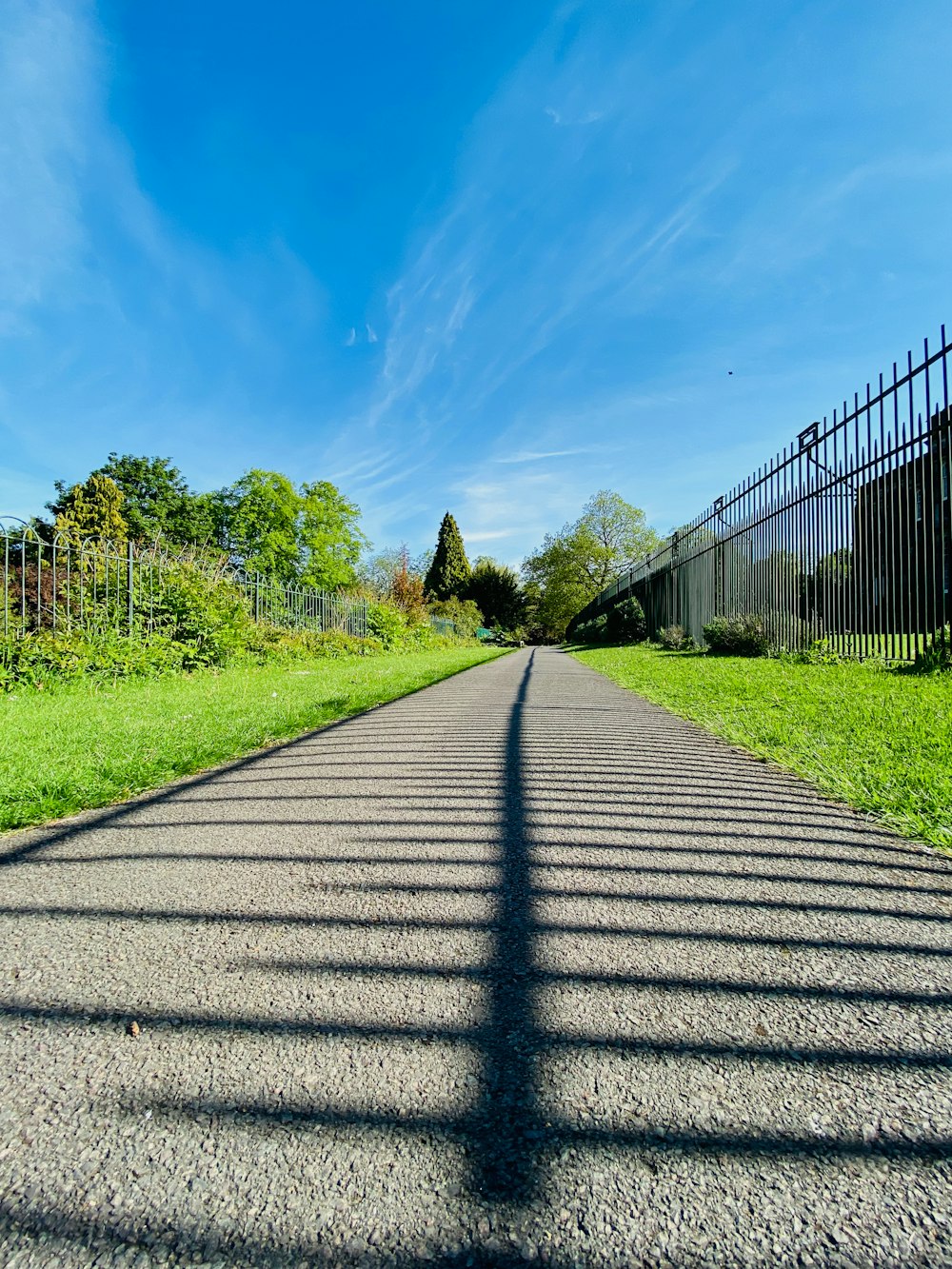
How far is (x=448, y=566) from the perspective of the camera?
57344 mm

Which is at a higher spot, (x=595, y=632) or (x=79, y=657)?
(x=595, y=632)

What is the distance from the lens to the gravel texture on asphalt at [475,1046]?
33.1 inches

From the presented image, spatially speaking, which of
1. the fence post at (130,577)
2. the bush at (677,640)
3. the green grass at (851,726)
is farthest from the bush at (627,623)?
the fence post at (130,577)

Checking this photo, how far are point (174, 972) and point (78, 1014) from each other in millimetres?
201

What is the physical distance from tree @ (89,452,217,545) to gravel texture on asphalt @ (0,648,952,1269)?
4205 centimetres

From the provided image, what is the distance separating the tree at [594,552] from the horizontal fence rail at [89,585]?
37.6 metres

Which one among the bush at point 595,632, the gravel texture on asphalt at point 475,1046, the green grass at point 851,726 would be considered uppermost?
the bush at point 595,632

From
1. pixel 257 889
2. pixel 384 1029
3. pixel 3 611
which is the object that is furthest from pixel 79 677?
pixel 384 1029

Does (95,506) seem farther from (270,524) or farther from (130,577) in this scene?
(130,577)

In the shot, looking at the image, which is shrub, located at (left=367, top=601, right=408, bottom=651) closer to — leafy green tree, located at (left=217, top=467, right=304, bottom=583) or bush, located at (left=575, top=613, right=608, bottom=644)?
bush, located at (left=575, top=613, right=608, bottom=644)

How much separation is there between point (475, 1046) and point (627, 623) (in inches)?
837

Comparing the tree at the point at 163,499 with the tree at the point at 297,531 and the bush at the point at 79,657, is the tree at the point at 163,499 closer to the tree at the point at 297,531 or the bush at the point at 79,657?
the tree at the point at 297,531

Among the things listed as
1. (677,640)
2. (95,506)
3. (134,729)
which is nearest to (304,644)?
(134,729)

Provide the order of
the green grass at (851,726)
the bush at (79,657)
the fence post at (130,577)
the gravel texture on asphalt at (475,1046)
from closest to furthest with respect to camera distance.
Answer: the gravel texture on asphalt at (475,1046) → the green grass at (851,726) → the bush at (79,657) → the fence post at (130,577)
